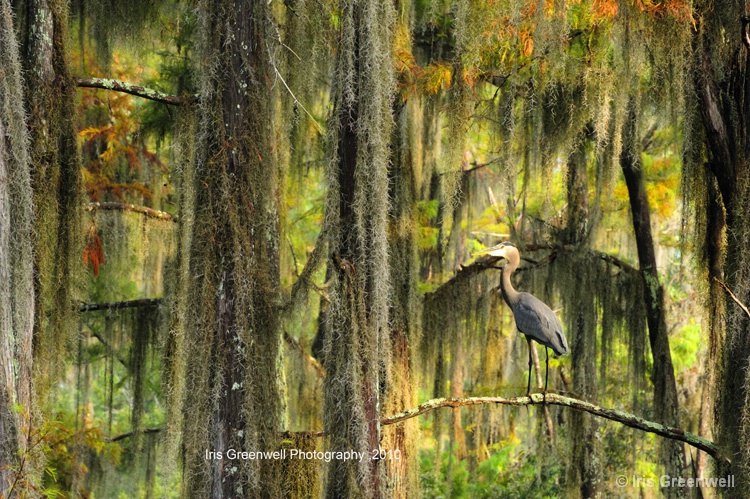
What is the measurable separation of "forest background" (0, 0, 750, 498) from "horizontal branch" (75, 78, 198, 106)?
1cm

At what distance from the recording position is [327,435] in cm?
526

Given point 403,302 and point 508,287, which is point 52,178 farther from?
point 508,287

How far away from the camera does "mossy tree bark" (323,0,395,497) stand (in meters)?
5.16

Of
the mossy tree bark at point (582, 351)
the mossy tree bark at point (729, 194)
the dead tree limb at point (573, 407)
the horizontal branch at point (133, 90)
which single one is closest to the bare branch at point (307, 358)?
the mossy tree bark at point (582, 351)

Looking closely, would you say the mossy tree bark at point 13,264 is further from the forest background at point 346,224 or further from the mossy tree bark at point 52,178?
the mossy tree bark at point 52,178

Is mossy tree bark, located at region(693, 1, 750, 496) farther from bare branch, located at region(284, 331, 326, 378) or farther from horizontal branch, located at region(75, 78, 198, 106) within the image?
bare branch, located at region(284, 331, 326, 378)

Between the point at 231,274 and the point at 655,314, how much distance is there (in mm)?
4547

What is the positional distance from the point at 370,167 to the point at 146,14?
9.97ft

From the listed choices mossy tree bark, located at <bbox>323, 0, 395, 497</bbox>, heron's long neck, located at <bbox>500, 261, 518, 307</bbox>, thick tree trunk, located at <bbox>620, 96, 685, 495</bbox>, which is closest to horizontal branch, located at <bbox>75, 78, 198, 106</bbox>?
mossy tree bark, located at <bbox>323, 0, 395, 497</bbox>

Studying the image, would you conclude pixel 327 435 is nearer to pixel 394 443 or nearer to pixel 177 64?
pixel 394 443

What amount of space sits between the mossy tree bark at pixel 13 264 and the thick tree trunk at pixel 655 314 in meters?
4.45

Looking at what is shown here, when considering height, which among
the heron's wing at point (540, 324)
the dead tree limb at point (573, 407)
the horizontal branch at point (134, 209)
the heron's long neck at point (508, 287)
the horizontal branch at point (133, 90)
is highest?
the horizontal branch at point (133, 90)

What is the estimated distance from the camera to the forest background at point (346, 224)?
521 cm

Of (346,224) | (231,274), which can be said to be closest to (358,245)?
(346,224)
